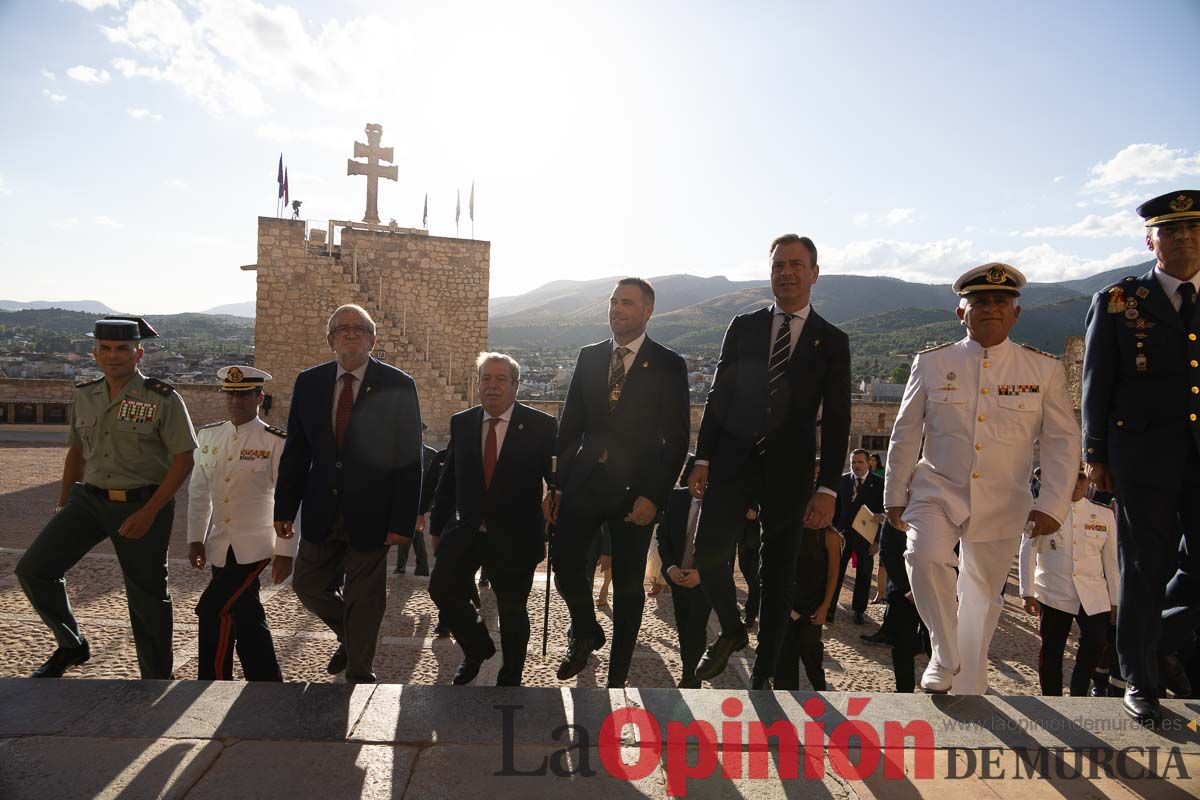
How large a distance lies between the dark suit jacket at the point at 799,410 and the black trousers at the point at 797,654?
0.79 metres

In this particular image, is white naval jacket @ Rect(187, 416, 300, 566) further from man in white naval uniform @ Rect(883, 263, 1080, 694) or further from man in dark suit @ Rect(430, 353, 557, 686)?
man in white naval uniform @ Rect(883, 263, 1080, 694)

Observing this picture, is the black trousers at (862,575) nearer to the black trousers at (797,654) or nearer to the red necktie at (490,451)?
the black trousers at (797,654)

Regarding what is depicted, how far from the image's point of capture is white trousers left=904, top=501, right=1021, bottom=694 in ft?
9.89

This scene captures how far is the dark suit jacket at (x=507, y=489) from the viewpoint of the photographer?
3.63m

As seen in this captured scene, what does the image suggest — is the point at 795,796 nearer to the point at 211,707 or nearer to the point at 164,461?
the point at 211,707

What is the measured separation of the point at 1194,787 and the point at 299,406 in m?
3.90

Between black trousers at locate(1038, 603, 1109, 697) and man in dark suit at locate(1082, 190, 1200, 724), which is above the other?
man in dark suit at locate(1082, 190, 1200, 724)

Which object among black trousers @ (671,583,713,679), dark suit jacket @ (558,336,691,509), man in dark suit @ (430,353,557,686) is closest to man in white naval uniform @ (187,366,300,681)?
man in dark suit @ (430,353,557,686)

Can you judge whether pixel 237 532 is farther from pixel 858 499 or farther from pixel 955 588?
pixel 858 499

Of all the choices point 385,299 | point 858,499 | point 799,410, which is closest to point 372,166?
point 385,299

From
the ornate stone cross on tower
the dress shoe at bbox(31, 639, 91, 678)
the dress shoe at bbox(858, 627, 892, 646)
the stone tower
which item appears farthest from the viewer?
the ornate stone cross on tower

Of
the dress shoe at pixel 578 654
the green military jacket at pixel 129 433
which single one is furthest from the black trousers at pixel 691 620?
the green military jacket at pixel 129 433

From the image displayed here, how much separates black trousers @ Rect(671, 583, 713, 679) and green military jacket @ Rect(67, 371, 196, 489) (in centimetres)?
276

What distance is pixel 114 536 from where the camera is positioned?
3605mm
